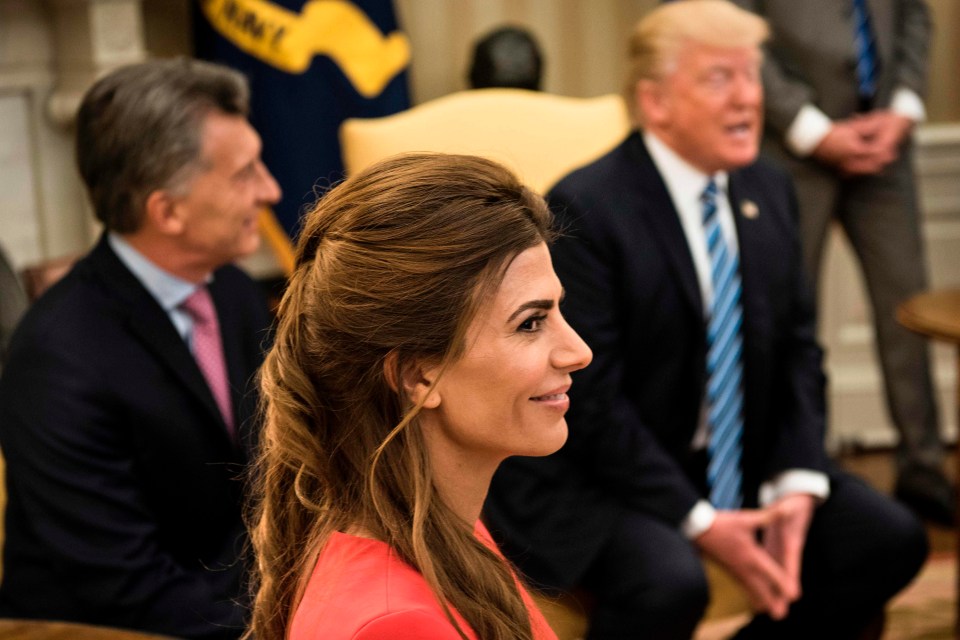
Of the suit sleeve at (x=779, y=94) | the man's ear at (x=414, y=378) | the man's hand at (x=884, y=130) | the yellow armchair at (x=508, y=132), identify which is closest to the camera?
the man's ear at (x=414, y=378)

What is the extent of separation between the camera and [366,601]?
108cm

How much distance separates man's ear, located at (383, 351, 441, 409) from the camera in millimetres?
1190

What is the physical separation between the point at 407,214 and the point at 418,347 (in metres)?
0.12

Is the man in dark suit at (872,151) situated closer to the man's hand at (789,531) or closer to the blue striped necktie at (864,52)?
the blue striped necktie at (864,52)

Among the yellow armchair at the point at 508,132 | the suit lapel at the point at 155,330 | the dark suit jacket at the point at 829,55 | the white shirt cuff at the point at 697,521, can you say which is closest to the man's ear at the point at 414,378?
the suit lapel at the point at 155,330

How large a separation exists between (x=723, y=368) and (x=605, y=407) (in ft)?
0.89

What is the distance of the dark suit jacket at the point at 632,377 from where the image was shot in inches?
93.0

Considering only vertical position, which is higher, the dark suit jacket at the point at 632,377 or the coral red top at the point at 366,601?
the coral red top at the point at 366,601

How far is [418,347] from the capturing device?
46.5 inches

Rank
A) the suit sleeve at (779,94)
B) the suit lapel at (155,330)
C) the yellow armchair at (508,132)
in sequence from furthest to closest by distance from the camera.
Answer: the suit sleeve at (779,94) < the yellow armchair at (508,132) < the suit lapel at (155,330)

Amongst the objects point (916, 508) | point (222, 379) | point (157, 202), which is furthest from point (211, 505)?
point (916, 508)

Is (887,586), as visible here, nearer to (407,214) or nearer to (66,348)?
(66,348)

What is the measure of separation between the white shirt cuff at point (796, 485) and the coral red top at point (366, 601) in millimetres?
1518

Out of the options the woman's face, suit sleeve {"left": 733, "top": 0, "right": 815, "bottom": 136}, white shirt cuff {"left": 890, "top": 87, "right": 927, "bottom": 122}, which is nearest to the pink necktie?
the woman's face
